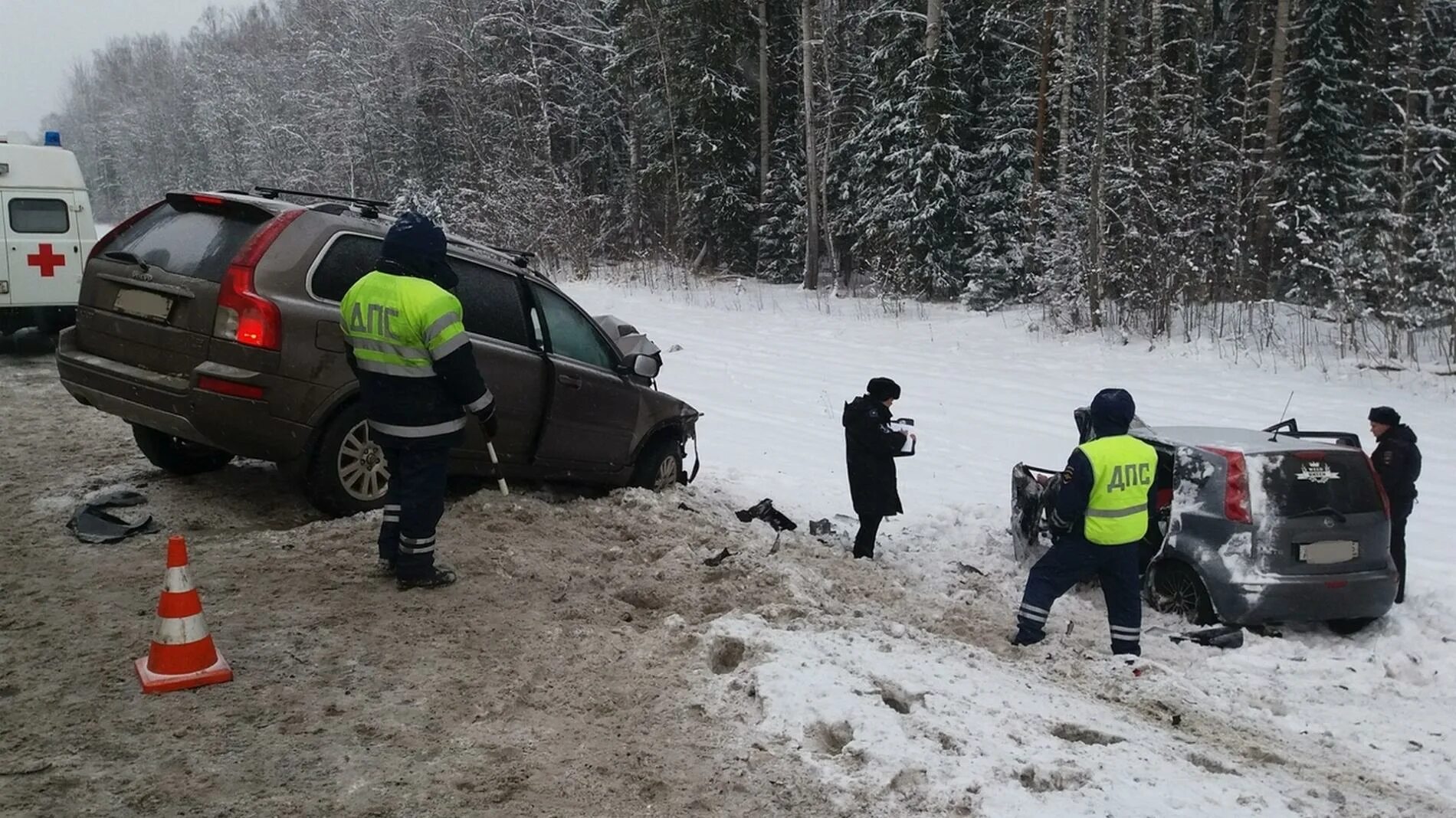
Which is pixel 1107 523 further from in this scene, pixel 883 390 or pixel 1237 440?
pixel 883 390

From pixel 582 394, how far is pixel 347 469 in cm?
168

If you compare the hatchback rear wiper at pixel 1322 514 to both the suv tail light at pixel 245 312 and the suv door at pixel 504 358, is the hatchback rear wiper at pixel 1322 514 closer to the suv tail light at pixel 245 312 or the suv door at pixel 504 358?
the suv door at pixel 504 358

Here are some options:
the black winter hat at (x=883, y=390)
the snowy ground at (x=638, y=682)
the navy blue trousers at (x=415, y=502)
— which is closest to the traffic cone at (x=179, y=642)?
the snowy ground at (x=638, y=682)

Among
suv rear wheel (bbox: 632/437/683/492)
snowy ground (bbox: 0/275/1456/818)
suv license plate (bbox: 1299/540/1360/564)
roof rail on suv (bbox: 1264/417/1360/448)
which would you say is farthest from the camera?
suv rear wheel (bbox: 632/437/683/492)

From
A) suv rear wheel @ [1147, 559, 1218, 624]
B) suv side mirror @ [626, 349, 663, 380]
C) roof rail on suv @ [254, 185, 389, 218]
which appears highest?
roof rail on suv @ [254, 185, 389, 218]

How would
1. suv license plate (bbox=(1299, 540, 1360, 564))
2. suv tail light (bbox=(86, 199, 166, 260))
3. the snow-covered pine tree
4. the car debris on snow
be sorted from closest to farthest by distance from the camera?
the car debris on snow
suv tail light (bbox=(86, 199, 166, 260))
suv license plate (bbox=(1299, 540, 1360, 564))
the snow-covered pine tree

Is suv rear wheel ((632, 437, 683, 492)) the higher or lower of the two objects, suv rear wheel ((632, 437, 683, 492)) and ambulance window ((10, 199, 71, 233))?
the lower

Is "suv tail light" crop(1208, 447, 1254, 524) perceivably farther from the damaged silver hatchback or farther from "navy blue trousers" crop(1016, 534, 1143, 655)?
"navy blue trousers" crop(1016, 534, 1143, 655)

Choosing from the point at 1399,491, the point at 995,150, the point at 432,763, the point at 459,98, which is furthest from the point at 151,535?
the point at 459,98

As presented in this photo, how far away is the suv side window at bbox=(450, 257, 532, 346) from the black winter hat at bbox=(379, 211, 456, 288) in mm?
1371

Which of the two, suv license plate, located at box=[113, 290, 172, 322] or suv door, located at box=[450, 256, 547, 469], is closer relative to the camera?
suv license plate, located at box=[113, 290, 172, 322]

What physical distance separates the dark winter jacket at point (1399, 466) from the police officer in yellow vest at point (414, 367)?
22.0ft

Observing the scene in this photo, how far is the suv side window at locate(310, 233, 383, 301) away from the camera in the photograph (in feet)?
18.4

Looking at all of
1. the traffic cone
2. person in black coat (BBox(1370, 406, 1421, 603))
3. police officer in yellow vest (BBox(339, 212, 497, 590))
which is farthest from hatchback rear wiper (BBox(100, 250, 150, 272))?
person in black coat (BBox(1370, 406, 1421, 603))
